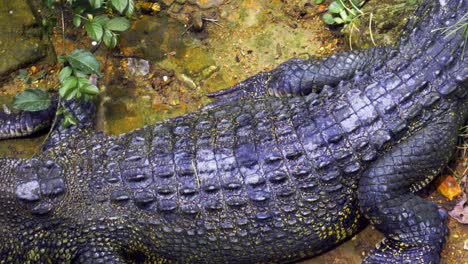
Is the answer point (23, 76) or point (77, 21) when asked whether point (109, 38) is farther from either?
point (23, 76)

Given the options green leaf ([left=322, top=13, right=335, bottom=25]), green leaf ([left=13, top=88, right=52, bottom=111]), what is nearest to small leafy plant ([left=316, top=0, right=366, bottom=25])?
green leaf ([left=322, top=13, right=335, bottom=25])

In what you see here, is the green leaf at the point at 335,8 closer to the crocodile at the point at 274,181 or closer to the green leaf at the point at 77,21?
the crocodile at the point at 274,181

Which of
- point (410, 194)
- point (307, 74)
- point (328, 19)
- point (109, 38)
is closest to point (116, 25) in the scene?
point (109, 38)

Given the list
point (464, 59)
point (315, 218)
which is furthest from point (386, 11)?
point (315, 218)

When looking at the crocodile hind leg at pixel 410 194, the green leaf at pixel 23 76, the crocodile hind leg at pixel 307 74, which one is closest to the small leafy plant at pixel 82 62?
the green leaf at pixel 23 76

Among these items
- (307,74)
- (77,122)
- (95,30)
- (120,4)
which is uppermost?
(120,4)

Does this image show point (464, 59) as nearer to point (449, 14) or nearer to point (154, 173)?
point (449, 14)
